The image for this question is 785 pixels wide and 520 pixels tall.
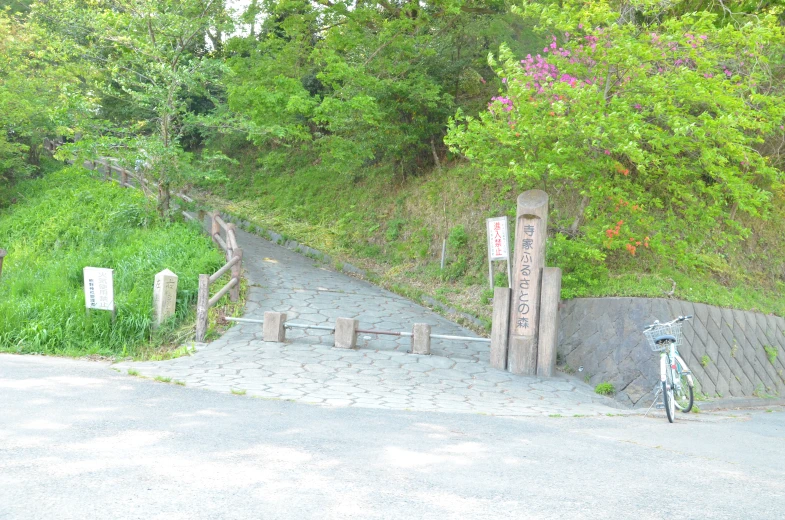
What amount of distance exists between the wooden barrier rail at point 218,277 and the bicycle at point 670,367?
6861 millimetres

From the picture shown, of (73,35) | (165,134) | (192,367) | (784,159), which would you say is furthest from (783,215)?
(73,35)

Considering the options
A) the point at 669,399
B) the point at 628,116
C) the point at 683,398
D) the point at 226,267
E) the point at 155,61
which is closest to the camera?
the point at 669,399

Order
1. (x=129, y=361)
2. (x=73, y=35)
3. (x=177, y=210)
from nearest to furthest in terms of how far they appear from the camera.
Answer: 1. (x=129, y=361)
2. (x=177, y=210)
3. (x=73, y=35)

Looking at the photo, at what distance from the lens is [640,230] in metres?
11.7

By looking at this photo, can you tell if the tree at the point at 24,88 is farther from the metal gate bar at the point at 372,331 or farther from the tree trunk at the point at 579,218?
the tree trunk at the point at 579,218

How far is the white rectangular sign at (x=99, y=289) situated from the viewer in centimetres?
1087

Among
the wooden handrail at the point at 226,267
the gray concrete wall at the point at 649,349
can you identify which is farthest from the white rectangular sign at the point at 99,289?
the gray concrete wall at the point at 649,349

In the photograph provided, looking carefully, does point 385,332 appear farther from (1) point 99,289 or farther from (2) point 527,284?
(1) point 99,289

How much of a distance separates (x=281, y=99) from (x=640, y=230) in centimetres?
800

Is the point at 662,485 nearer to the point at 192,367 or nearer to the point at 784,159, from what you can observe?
the point at 192,367

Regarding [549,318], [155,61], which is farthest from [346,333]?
[155,61]

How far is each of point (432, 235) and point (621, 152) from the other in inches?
278

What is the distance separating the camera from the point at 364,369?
31.4ft

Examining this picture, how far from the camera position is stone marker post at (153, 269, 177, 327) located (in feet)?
36.8
